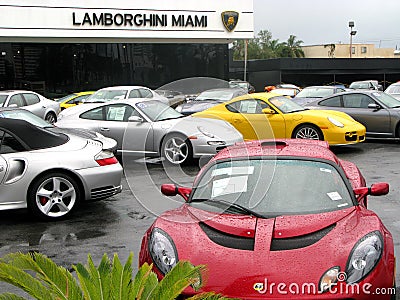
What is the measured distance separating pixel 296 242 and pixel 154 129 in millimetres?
8447

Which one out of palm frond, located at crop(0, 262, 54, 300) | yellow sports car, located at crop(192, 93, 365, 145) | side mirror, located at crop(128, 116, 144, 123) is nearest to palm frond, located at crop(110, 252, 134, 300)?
palm frond, located at crop(0, 262, 54, 300)

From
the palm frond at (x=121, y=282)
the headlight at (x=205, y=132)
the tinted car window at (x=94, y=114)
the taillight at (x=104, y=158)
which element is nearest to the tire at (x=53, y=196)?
the taillight at (x=104, y=158)

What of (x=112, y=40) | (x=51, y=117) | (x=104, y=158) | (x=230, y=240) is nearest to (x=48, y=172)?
(x=104, y=158)

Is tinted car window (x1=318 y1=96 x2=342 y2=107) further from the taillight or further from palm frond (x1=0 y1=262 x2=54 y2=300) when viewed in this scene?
palm frond (x1=0 y1=262 x2=54 y2=300)

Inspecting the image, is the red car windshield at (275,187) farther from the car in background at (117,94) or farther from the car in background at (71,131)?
the car in background at (117,94)

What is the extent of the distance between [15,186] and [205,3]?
90.1 feet

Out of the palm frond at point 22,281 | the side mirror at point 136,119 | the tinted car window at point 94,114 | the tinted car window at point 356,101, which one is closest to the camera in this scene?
the palm frond at point 22,281

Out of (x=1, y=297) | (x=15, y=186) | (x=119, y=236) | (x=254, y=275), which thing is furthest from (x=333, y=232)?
(x=15, y=186)

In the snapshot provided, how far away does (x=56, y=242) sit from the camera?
294 inches

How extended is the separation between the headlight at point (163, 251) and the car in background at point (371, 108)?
11.8 m

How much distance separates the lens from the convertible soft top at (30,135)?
8.53 metres

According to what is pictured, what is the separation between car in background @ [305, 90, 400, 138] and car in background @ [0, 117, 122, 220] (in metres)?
8.99

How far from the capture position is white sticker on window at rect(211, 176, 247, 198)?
566 centimetres

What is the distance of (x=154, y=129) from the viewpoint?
509 inches
